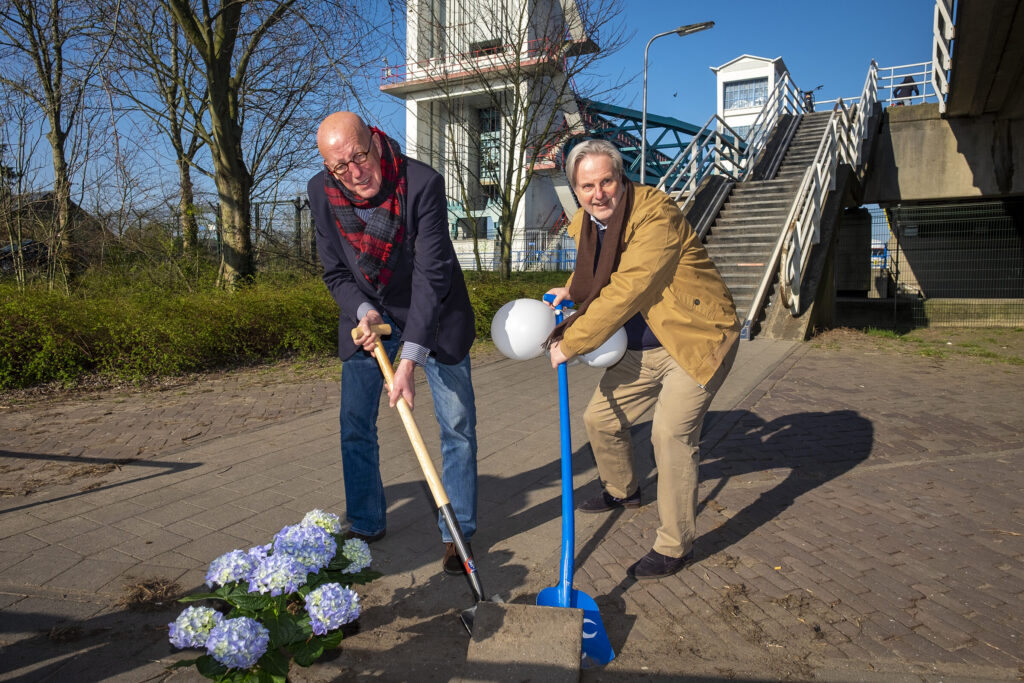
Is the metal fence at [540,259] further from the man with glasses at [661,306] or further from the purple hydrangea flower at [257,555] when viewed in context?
the purple hydrangea flower at [257,555]

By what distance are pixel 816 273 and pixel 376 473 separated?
10.0 metres

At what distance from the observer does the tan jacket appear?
276 cm

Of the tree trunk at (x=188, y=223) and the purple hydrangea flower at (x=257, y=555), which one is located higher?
the tree trunk at (x=188, y=223)

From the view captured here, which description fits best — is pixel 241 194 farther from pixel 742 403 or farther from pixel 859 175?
pixel 859 175

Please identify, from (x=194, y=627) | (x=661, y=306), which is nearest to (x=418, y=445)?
(x=194, y=627)

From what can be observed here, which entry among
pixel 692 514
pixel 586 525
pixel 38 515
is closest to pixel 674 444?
pixel 692 514

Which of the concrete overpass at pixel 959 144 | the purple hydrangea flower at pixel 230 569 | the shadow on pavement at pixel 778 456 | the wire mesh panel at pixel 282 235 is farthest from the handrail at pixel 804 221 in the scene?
the purple hydrangea flower at pixel 230 569

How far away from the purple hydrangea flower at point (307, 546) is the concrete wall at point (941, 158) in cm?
1925

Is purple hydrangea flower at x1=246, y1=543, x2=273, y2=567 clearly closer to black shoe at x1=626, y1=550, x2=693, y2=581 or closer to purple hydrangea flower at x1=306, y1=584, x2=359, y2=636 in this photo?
purple hydrangea flower at x1=306, y1=584, x2=359, y2=636

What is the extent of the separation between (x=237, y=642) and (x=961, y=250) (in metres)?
23.9

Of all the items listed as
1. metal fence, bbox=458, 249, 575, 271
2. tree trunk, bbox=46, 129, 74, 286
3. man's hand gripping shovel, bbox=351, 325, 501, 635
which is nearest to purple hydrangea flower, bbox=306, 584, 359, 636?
man's hand gripping shovel, bbox=351, 325, 501, 635

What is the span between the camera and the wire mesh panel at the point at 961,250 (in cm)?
1902

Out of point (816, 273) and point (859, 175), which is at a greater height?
point (859, 175)

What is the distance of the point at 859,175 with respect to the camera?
17.1 meters
